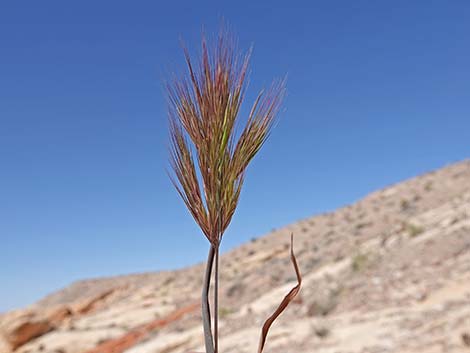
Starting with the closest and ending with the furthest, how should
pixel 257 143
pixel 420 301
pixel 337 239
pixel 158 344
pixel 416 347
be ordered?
1. pixel 257 143
2. pixel 416 347
3. pixel 420 301
4. pixel 158 344
5. pixel 337 239

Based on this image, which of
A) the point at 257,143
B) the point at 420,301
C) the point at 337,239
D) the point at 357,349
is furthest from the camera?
the point at 337,239

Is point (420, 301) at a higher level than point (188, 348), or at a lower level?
lower

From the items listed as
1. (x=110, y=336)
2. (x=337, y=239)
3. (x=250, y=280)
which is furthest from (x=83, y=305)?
(x=337, y=239)

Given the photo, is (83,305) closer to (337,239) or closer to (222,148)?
(337,239)

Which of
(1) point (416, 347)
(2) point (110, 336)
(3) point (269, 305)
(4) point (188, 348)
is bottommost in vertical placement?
(1) point (416, 347)

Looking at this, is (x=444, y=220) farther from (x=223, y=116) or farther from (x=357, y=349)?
(x=223, y=116)

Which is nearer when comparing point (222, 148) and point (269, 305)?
point (222, 148)
